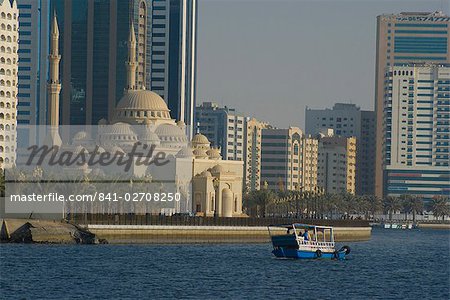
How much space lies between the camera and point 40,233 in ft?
421

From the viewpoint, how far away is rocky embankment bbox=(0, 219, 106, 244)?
420 ft

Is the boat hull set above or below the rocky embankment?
below

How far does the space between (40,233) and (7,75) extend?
61932mm

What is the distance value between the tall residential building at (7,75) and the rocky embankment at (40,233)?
5463 centimetres

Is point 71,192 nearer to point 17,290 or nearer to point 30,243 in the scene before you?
point 30,243

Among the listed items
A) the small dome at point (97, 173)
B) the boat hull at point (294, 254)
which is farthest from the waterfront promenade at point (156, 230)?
the boat hull at point (294, 254)

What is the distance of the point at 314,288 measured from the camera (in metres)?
92.1

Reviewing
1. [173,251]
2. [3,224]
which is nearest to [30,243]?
[3,224]

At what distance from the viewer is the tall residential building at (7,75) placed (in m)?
186

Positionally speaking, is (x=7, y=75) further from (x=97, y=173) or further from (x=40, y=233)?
(x=40, y=233)

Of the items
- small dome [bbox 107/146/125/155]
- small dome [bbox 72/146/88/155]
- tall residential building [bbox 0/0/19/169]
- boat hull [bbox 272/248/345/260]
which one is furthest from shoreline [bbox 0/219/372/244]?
tall residential building [bbox 0/0/19/169]

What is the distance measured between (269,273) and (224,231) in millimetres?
52837

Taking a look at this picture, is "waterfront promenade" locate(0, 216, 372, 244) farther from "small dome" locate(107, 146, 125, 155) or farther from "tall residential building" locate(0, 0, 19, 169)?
"tall residential building" locate(0, 0, 19, 169)

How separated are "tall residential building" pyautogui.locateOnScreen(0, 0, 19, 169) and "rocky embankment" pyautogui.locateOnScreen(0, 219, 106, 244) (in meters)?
54.6
